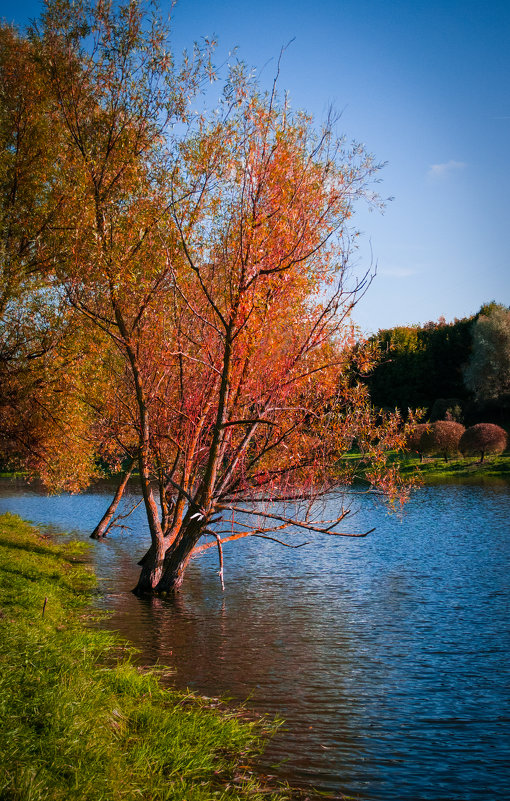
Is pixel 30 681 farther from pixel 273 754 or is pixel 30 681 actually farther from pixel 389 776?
pixel 389 776

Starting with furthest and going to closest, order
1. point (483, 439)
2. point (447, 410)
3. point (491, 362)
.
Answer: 1. point (491, 362)
2. point (447, 410)
3. point (483, 439)

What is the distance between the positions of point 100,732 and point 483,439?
159ft

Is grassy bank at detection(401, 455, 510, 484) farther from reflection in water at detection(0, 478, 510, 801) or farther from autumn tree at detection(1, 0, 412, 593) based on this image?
autumn tree at detection(1, 0, 412, 593)

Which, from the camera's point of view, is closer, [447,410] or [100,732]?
[100,732]

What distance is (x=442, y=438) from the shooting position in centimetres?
5241

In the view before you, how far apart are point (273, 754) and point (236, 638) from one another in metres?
5.36

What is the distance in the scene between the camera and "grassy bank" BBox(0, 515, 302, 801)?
5.34m

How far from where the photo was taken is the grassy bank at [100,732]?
5.34 meters

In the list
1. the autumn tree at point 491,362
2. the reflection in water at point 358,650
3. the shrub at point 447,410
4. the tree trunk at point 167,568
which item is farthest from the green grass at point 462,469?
the tree trunk at point 167,568

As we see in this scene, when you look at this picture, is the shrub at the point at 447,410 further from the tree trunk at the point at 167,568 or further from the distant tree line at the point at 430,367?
the tree trunk at the point at 167,568

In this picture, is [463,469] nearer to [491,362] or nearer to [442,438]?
[442,438]

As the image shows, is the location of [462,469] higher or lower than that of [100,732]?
lower

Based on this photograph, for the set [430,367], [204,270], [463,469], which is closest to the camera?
[204,270]

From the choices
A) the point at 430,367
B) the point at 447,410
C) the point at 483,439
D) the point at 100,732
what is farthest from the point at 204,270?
the point at 430,367
